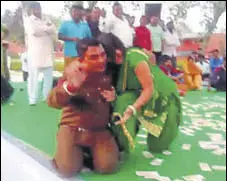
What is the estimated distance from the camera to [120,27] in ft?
9.77

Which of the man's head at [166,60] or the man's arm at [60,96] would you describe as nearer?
the man's arm at [60,96]

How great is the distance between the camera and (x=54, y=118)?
141 inches

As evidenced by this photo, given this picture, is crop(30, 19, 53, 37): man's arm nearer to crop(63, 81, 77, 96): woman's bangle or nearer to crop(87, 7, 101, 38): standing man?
crop(87, 7, 101, 38): standing man

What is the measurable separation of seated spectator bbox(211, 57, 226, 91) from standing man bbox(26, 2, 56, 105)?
13.1ft

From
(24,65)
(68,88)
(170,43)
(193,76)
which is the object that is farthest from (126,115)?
(193,76)

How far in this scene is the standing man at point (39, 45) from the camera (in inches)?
122

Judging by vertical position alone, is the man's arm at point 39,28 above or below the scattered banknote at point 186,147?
above

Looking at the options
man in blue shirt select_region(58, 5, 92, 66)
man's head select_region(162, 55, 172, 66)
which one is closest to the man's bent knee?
man in blue shirt select_region(58, 5, 92, 66)

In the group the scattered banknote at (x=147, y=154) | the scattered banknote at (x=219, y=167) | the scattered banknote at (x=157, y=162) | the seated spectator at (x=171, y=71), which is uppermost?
the seated spectator at (x=171, y=71)

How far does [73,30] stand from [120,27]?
1.20ft

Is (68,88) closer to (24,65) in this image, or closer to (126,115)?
(126,115)

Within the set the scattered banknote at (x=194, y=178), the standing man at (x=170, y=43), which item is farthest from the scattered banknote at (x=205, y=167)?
the standing man at (x=170, y=43)

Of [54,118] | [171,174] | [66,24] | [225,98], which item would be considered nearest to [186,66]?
[225,98]

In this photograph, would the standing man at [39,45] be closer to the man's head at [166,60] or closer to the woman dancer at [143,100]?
the woman dancer at [143,100]
